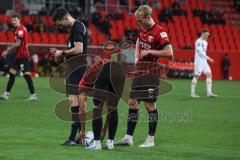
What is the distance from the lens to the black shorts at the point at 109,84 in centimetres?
990

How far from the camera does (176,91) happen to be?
24266mm

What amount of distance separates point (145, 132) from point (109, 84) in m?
2.89

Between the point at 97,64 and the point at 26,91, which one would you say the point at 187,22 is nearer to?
the point at 26,91

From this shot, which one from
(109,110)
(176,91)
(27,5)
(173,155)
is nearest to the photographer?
(173,155)

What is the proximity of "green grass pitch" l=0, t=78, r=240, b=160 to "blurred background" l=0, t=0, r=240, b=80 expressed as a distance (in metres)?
14.3

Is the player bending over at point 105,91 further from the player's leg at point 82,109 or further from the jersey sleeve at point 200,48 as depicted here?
the jersey sleeve at point 200,48

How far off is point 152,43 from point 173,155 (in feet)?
6.34

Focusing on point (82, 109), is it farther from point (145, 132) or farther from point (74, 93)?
point (145, 132)

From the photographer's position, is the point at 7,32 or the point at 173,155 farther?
the point at 7,32

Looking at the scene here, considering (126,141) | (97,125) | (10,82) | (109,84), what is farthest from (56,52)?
(10,82)

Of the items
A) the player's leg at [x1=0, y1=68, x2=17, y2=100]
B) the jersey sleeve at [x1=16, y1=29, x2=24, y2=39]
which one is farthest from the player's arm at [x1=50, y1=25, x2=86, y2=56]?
the player's leg at [x1=0, y1=68, x2=17, y2=100]

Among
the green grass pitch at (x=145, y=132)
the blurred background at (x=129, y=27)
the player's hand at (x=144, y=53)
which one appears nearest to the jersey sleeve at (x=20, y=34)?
the green grass pitch at (x=145, y=132)

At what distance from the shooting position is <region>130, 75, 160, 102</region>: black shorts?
34.3 ft

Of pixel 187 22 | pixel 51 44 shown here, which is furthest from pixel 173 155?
pixel 187 22
